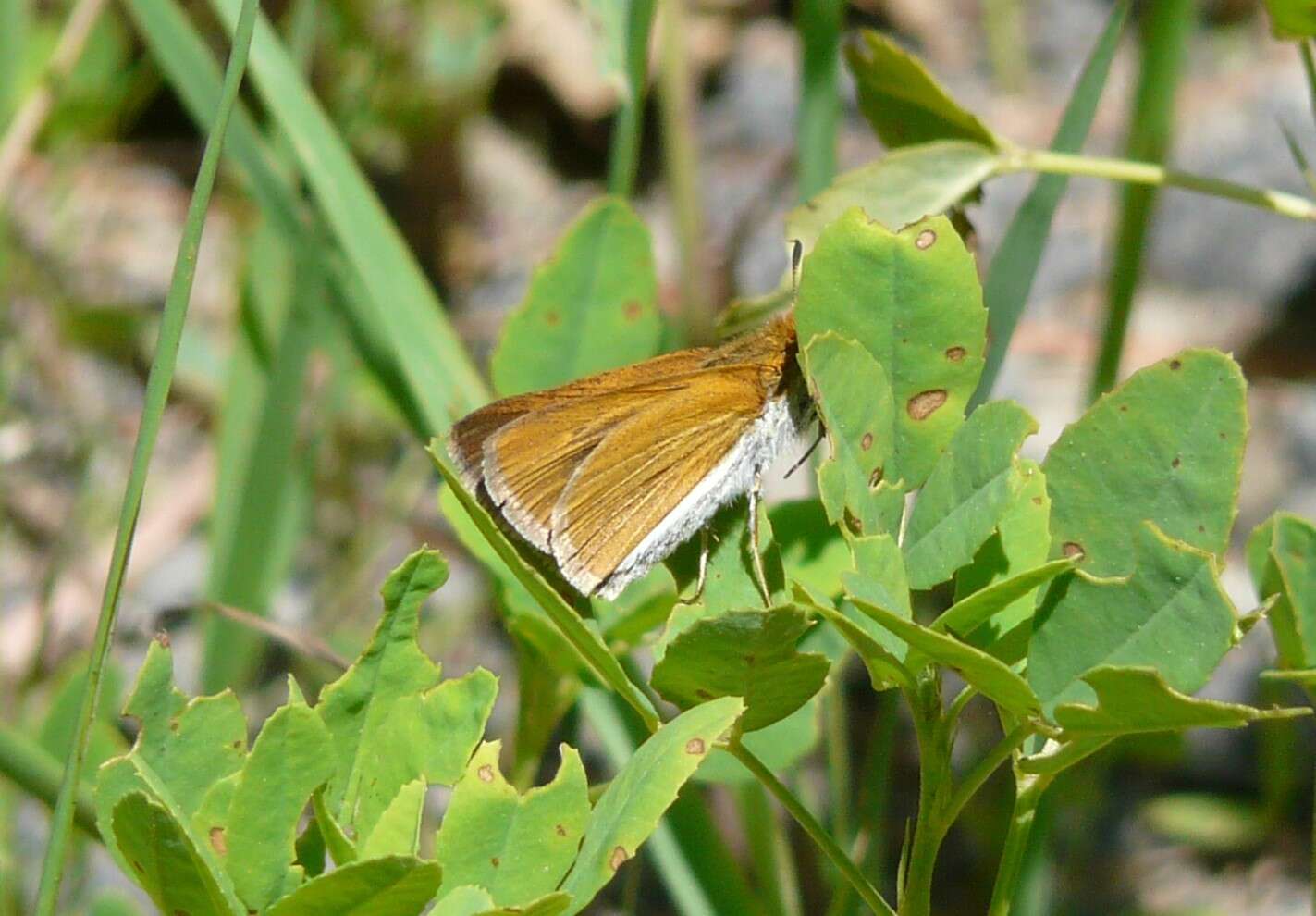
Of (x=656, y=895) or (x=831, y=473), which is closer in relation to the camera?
(x=831, y=473)

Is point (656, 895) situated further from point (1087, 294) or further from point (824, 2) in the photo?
point (1087, 294)

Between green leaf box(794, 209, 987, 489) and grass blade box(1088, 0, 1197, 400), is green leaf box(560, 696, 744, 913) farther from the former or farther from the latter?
grass blade box(1088, 0, 1197, 400)

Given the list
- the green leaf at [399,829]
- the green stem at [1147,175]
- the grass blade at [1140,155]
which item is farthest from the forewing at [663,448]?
the grass blade at [1140,155]

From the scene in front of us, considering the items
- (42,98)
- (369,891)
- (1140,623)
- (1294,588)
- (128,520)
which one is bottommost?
(1294,588)

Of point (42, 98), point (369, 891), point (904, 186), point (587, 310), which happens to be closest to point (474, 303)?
point (42, 98)

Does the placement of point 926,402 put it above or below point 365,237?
below

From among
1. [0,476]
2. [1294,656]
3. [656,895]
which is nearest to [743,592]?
[1294,656]

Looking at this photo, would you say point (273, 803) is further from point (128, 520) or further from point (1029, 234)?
point (1029, 234)
